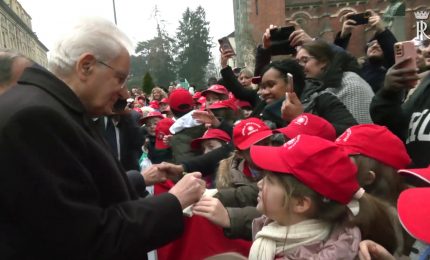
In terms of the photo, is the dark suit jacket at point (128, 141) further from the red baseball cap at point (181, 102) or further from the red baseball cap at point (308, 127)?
the red baseball cap at point (308, 127)

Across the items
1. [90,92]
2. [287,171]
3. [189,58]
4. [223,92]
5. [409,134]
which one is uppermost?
[90,92]

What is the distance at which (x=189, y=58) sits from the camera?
2084 inches

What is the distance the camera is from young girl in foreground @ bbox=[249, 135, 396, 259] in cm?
205

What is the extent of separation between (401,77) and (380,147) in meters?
0.56

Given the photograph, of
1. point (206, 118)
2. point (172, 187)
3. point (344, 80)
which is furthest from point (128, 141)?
point (172, 187)

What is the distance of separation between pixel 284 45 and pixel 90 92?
338 cm

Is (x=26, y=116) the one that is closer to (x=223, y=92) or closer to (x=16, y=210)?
(x=16, y=210)

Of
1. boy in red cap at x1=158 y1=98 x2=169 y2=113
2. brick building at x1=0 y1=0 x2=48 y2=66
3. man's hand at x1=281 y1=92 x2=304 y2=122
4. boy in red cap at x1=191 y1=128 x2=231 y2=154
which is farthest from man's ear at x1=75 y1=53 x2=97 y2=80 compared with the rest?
brick building at x1=0 y1=0 x2=48 y2=66

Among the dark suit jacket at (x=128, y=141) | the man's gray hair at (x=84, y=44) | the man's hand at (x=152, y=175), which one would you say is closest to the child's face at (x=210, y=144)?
the dark suit jacket at (x=128, y=141)

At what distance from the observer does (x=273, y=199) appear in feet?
7.16

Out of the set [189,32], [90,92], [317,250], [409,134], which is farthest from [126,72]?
[189,32]

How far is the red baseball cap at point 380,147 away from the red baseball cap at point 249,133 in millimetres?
709

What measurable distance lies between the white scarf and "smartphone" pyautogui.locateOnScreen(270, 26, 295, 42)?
3250 millimetres

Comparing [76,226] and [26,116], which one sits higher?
[26,116]
